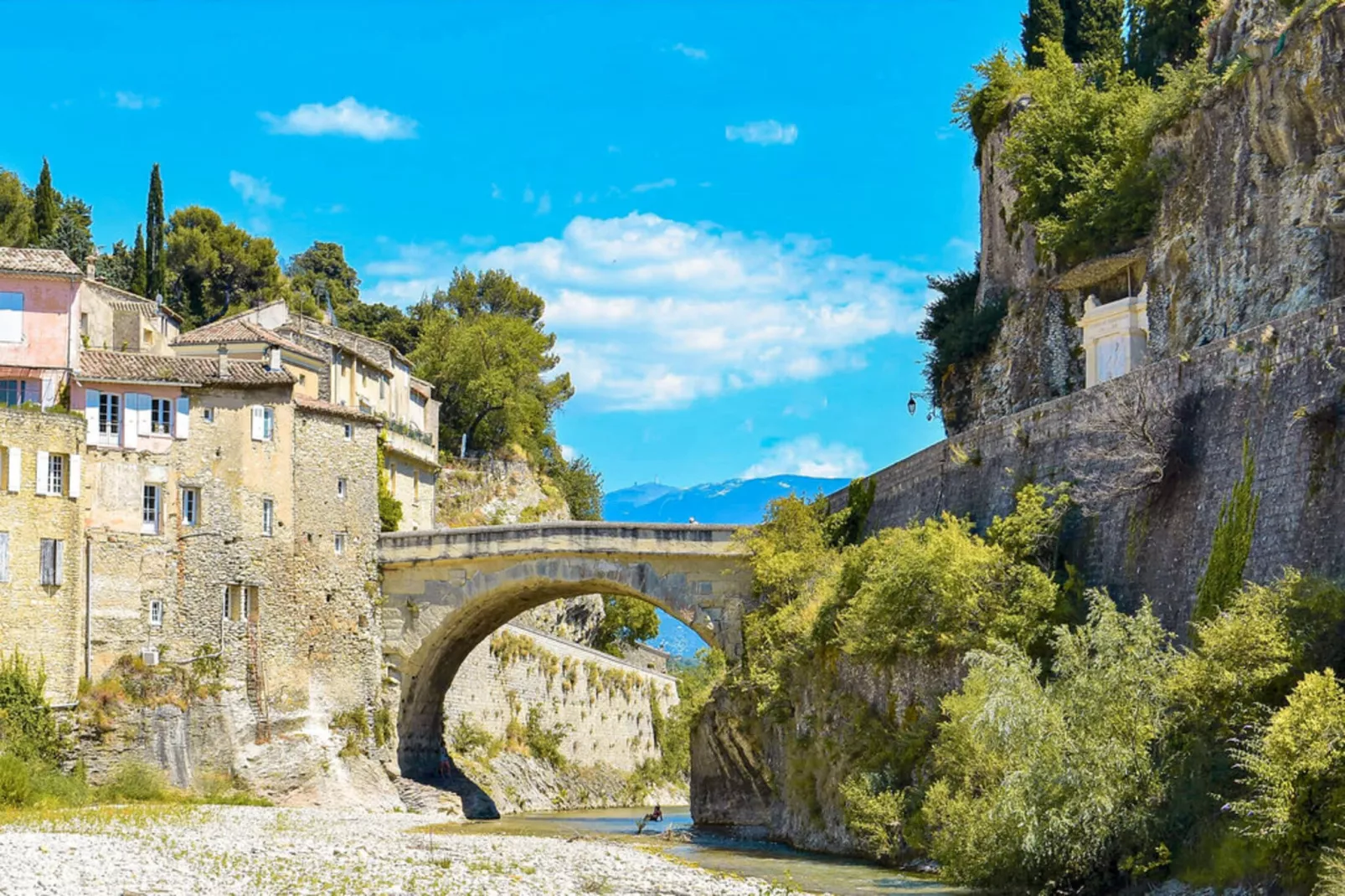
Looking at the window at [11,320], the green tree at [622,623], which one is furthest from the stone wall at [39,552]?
the green tree at [622,623]

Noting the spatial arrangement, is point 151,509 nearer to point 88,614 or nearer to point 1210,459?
point 88,614

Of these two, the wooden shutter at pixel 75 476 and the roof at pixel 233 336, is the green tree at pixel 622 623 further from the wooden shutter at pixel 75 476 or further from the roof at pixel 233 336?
the wooden shutter at pixel 75 476

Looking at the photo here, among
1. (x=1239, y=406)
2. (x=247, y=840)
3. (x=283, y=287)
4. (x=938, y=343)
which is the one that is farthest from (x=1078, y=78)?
(x=283, y=287)

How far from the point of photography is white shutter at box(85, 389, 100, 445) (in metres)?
46.5

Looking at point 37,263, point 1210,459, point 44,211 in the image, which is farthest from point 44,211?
point 1210,459

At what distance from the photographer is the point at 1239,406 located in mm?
26641

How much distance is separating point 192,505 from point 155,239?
114 feet

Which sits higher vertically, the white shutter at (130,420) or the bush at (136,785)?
the white shutter at (130,420)

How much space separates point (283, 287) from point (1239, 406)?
2552 inches

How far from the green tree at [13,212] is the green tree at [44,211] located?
1.19ft

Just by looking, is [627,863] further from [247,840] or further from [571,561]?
[571,561]

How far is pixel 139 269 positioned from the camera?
75.4m

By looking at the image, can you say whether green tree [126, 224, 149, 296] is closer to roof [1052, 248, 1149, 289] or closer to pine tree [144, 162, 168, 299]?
pine tree [144, 162, 168, 299]

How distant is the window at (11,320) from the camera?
157 feet
